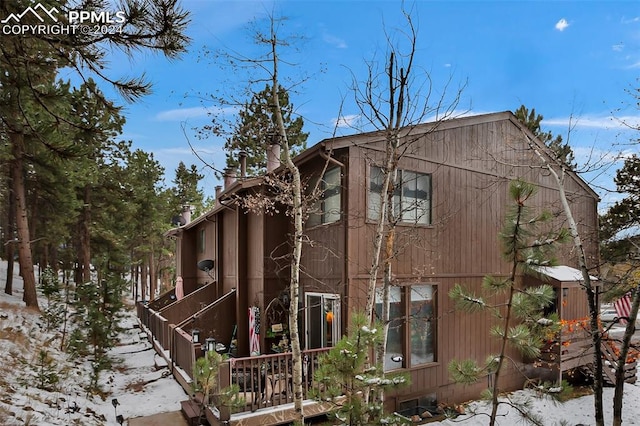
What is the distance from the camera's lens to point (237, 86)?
5184mm

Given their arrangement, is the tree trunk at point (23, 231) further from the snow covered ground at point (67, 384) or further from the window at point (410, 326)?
the window at point (410, 326)

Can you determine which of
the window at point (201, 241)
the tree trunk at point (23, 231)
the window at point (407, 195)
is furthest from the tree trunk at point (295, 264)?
the tree trunk at point (23, 231)

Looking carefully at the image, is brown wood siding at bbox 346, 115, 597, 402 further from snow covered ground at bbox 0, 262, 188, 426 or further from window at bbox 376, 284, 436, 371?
snow covered ground at bbox 0, 262, 188, 426

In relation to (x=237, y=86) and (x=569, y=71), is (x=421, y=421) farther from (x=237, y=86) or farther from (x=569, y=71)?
(x=569, y=71)

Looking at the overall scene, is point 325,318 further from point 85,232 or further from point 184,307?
point 85,232

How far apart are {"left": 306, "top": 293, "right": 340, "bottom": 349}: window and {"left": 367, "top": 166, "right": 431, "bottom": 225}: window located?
5.76ft

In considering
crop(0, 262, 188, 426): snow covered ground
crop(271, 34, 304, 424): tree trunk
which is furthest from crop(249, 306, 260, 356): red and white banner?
crop(271, 34, 304, 424): tree trunk

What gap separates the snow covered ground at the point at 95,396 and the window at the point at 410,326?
1.25 m

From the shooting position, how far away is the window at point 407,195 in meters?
7.18

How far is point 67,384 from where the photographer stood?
298 inches

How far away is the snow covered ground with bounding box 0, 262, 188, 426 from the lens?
5754 mm

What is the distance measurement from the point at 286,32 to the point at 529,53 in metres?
6.54

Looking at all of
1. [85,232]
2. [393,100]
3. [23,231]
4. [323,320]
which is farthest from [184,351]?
[85,232]

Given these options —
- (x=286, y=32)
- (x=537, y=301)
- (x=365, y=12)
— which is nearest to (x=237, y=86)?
(x=286, y=32)
